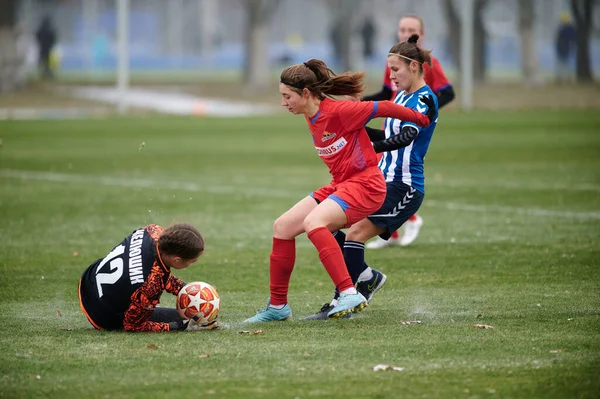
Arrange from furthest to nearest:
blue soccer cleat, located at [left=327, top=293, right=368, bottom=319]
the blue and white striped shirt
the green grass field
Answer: the blue and white striped shirt, blue soccer cleat, located at [left=327, top=293, right=368, bottom=319], the green grass field

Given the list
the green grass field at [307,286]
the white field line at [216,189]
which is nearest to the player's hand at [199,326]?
the green grass field at [307,286]

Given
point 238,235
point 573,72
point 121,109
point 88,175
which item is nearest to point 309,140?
point 88,175

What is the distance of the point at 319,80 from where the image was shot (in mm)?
7527

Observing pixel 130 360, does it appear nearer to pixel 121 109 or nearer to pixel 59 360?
pixel 59 360

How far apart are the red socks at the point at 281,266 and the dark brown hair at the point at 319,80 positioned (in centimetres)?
114

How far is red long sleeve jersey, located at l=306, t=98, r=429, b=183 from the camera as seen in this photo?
7.41m

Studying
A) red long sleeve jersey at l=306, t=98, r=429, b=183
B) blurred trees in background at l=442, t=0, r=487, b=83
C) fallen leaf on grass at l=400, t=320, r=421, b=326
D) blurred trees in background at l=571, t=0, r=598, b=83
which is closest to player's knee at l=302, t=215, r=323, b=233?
red long sleeve jersey at l=306, t=98, r=429, b=183

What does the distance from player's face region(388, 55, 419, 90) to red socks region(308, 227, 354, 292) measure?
5.08 ft

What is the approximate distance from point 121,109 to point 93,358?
32.3 meters

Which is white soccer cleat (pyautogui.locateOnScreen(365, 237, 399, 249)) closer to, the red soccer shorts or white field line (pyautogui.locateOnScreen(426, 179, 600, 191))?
the red soccer shorts

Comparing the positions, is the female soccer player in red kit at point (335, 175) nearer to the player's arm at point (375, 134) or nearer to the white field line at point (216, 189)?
the player's arm at point (375, 134)

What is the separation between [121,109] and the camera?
3794 centimetres

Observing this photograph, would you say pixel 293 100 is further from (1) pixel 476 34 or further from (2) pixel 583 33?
(1) pixel 476 34

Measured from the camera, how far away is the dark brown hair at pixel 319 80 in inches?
293
